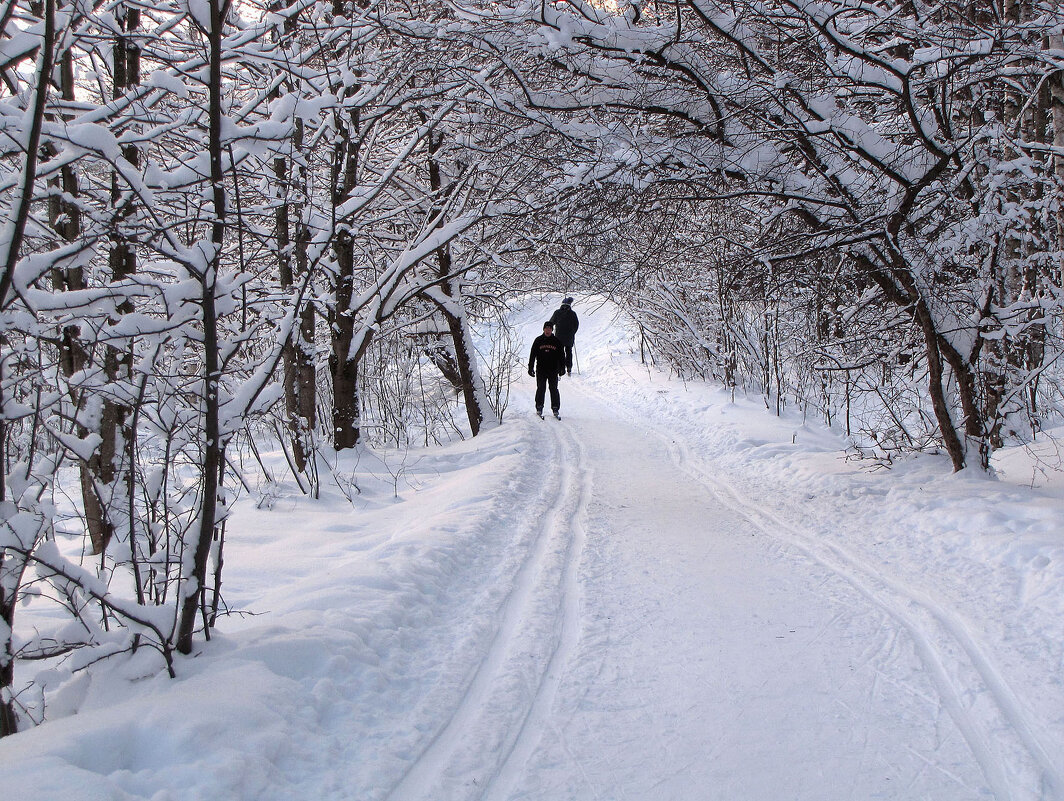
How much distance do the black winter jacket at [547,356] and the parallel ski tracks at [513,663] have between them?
7063mm

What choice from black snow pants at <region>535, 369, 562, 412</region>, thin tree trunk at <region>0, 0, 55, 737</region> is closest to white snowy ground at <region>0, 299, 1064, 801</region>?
thin tree trunk at <region>0, 0, 55, 737</region>

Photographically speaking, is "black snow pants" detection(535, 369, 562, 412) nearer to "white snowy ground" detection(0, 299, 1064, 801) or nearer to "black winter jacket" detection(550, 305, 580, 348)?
"black winter jacket" detection(550, 305, 580, 348)

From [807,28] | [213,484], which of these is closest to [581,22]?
[807,28]

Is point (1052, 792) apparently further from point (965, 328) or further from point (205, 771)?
point (965, 328)

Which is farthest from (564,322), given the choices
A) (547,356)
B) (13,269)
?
(13,269)

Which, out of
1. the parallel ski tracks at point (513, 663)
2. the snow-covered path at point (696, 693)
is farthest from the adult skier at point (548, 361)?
the snow-covered path at point (696, 693)

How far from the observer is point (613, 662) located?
143 inches

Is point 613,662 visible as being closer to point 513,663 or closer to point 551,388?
point 513,663

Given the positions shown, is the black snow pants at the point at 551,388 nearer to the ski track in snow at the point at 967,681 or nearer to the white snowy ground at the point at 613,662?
the white snowy ground at the point at 613,662

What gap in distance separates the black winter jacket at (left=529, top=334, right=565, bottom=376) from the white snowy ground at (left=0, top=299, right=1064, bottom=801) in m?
6.57

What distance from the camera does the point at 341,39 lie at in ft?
27.5

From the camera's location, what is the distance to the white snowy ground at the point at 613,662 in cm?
263

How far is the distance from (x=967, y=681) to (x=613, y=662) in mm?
1738

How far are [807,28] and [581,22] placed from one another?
1.94 meters
